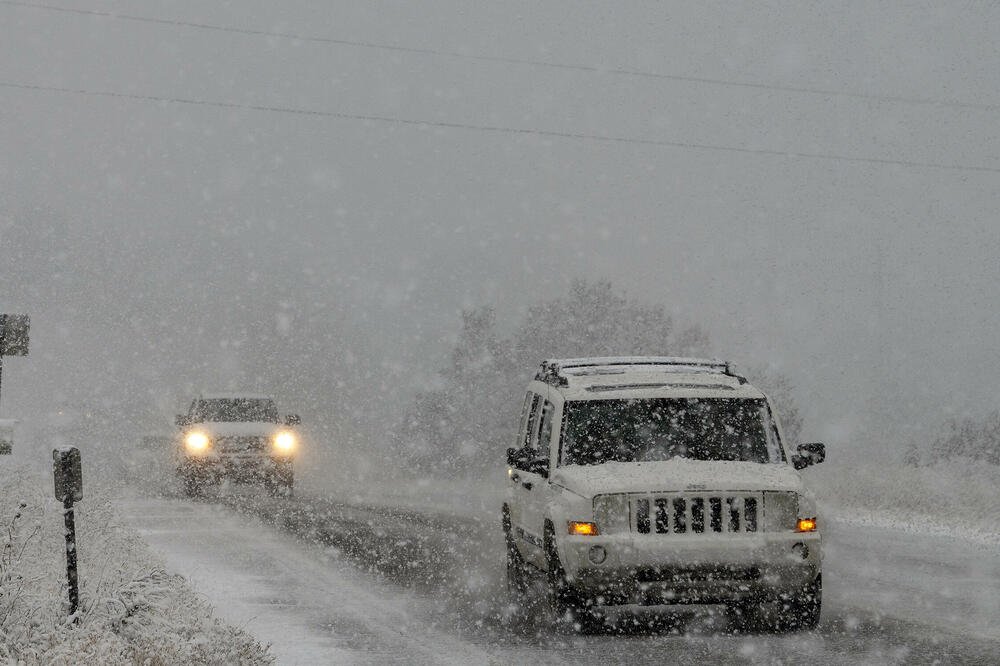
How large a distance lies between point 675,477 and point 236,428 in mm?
19723

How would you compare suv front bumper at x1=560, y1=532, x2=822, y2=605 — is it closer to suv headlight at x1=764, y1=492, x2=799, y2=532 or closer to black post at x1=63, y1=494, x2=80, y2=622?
suv headlight at x1=764, y1=492, x2=799, y2=532

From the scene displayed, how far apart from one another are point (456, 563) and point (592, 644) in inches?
227

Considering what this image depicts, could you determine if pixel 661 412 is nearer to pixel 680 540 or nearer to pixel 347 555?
pixel 680 540

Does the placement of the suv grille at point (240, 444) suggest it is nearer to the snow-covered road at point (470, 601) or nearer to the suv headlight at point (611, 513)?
the snow-covered road at point (470, 601)

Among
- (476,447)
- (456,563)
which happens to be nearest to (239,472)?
(456,563)

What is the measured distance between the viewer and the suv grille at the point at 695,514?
9969mm

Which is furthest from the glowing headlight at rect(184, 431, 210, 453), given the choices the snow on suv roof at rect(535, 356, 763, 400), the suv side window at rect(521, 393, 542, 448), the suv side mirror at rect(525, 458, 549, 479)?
the suv side mirror at rect(525, 458, 549, 479)

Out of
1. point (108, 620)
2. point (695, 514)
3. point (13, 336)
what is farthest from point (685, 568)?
point (13, 336)

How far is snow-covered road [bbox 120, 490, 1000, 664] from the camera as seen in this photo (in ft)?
30.9

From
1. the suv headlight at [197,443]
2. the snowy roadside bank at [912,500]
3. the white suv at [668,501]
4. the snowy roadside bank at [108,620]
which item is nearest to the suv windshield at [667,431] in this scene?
the white suv at [668,501]

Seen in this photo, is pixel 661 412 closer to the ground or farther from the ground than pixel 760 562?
farther from the ground

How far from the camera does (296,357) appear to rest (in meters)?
124

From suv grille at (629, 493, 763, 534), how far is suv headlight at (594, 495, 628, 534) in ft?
0.19

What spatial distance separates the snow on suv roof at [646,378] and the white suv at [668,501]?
18mm
